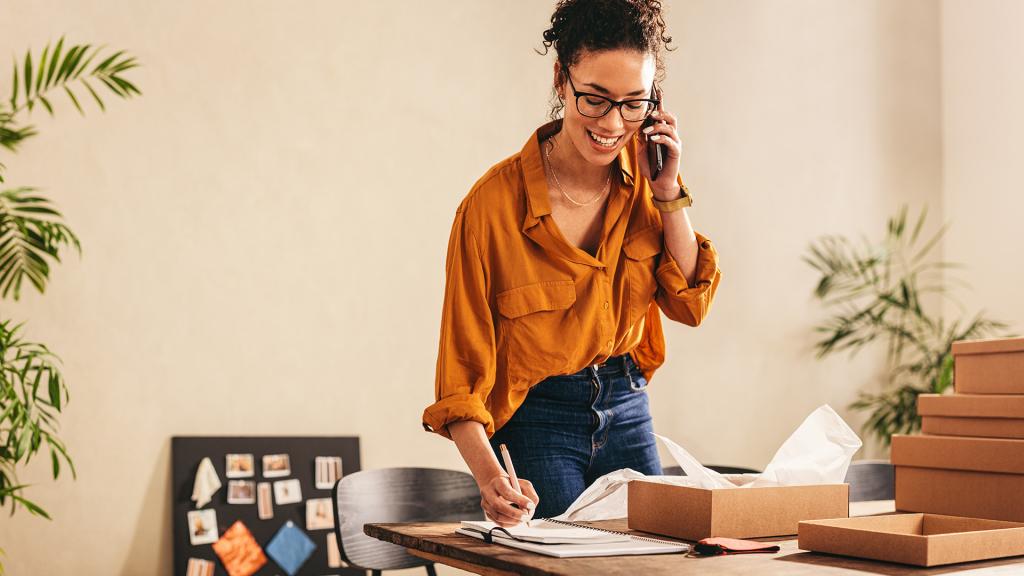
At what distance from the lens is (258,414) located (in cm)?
340

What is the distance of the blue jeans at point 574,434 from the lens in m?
1.70

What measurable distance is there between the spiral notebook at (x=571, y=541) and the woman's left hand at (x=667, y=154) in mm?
648

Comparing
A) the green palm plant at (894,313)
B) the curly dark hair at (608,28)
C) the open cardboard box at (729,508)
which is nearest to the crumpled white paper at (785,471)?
the open cardboard box at (729,508)

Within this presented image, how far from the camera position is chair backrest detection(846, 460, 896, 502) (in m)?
2.88

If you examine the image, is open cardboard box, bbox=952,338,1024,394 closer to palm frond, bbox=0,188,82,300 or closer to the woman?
the woman

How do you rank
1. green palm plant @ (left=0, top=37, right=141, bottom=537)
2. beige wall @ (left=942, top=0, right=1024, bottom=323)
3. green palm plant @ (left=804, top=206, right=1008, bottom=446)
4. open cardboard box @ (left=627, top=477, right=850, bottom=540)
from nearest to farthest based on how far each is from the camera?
1. open cardboard box @ (left=627, top=477, right=850, bottom=540)
2. green palm plant @ (left=0, top=37, right=141, bottom=537)
3. green palm plant @ (left=804, top=206, right=1008, bottom=446)
4. beige wall @ (left=942, top=0, right=1024, bottom=323)

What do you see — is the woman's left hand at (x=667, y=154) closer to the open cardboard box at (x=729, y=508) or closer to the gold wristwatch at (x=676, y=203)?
the gold wristwatch at (x=676, y=203)

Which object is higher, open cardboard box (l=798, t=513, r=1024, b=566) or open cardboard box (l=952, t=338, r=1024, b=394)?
open cardboard box (l=952, t=338, r=1024, b=394)

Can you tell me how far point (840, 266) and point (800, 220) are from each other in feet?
0.99

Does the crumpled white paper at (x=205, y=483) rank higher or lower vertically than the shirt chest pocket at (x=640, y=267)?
lower

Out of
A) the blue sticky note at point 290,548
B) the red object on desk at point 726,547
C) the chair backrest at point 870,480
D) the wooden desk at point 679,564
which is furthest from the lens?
the blue sticky note at point 290,548

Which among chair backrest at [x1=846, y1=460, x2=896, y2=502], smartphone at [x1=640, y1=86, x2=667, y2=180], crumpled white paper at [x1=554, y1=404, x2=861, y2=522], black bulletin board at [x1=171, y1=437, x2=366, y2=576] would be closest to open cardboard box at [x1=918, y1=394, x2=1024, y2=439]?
crumpled white paper at [x1=554, y1=404, x2=861, y2=522]

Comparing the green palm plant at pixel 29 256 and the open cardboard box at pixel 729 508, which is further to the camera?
the green palm plant at pixel 29 256

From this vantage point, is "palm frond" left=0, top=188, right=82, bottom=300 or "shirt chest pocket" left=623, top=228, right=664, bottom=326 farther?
"palm frond" left=0, top=188, right=82, bottom=300
